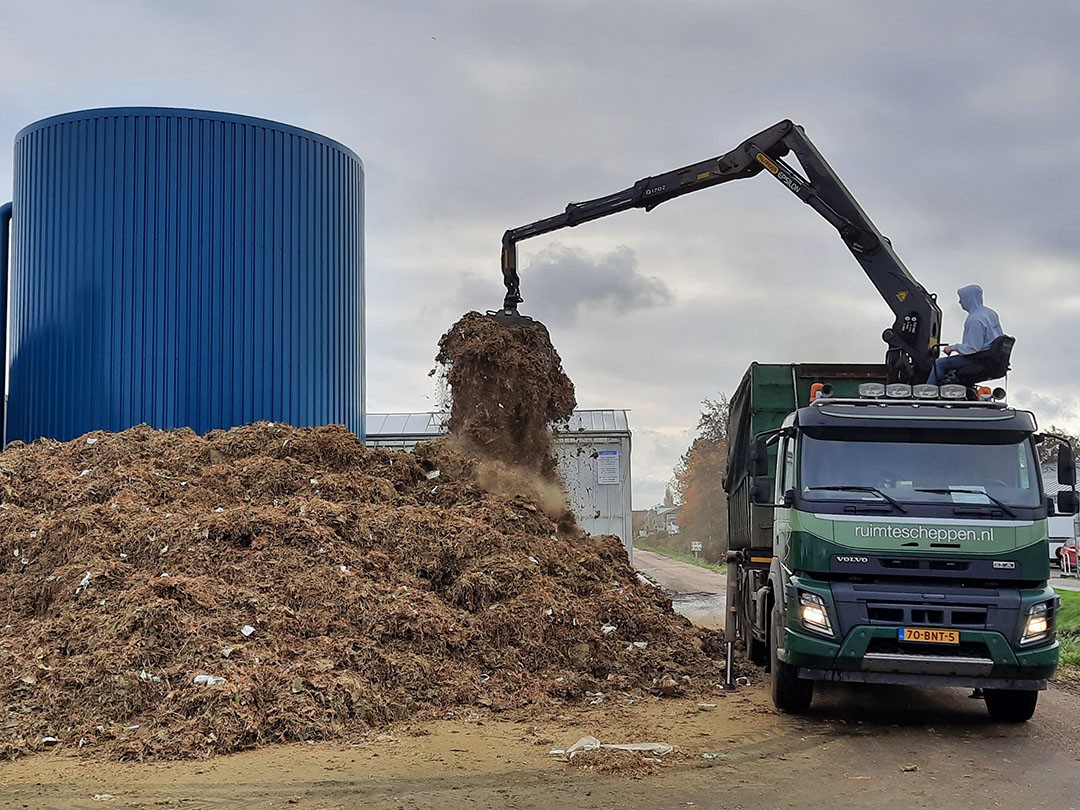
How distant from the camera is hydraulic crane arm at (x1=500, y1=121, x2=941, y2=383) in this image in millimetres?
14344

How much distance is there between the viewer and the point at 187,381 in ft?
63.1

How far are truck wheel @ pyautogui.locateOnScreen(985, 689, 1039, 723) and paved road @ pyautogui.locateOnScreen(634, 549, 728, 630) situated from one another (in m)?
9.09

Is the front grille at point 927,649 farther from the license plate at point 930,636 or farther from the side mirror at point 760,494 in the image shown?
the side mirror at point 760,494

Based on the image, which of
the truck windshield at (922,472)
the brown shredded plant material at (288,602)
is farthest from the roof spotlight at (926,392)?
the brown shredded plant material at (288,602)

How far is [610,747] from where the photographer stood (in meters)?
9.60

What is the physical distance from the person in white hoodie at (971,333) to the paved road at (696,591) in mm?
8529

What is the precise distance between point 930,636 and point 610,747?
3247 millimetres

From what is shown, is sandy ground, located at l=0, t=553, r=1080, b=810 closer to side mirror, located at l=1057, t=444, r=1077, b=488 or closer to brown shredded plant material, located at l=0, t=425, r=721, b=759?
brown shredded plant material, located at l=0, t=425, r=721, b=759

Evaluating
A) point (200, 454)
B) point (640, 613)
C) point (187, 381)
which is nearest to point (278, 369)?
point (187, 381)

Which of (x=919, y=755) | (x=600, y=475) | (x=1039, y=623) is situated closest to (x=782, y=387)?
(x=1039, y=623)

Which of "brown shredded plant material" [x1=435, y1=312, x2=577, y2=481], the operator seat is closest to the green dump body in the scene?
the operator seat

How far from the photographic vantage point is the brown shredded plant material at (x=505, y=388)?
654 inches

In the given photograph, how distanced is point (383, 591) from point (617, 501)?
11977 mm

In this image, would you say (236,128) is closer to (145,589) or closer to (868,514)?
(145,589)
